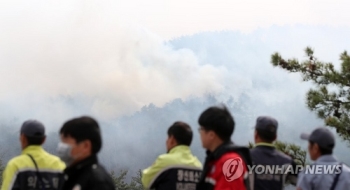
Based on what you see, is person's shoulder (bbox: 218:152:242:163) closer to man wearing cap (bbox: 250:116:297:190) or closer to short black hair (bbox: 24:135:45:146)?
man wearing cap (bbox: 250:116:297:190)

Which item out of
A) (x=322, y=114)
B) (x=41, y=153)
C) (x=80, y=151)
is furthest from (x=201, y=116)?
(x=322, y=114)

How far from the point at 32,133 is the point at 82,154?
168 cm

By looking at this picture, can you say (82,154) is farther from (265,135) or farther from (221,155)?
(265,135)

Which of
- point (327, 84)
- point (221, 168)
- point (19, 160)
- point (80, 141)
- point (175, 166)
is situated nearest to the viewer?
point (80, 141)

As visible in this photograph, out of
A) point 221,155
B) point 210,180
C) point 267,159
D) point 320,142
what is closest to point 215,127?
point 221,155

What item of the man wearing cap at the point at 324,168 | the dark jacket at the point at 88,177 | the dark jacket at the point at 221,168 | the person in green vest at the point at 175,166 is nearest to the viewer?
the dark jacket at the point at 88,177

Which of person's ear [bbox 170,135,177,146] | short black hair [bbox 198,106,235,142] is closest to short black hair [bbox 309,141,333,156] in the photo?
short black hair [bbox 198,106,235,142]

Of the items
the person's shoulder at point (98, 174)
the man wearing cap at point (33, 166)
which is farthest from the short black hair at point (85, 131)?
the man wearing cap at point (33, 166)

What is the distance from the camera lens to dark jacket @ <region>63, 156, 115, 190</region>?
159 inches

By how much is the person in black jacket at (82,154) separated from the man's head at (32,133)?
4.96 ft

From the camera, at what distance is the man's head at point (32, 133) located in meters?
5.68

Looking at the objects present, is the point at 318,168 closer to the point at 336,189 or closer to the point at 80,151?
the point at 336,189

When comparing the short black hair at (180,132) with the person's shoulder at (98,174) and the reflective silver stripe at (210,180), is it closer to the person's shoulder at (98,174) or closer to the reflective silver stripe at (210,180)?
the reflective silver stripe at (210,180)

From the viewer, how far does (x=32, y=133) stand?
5.71 m
